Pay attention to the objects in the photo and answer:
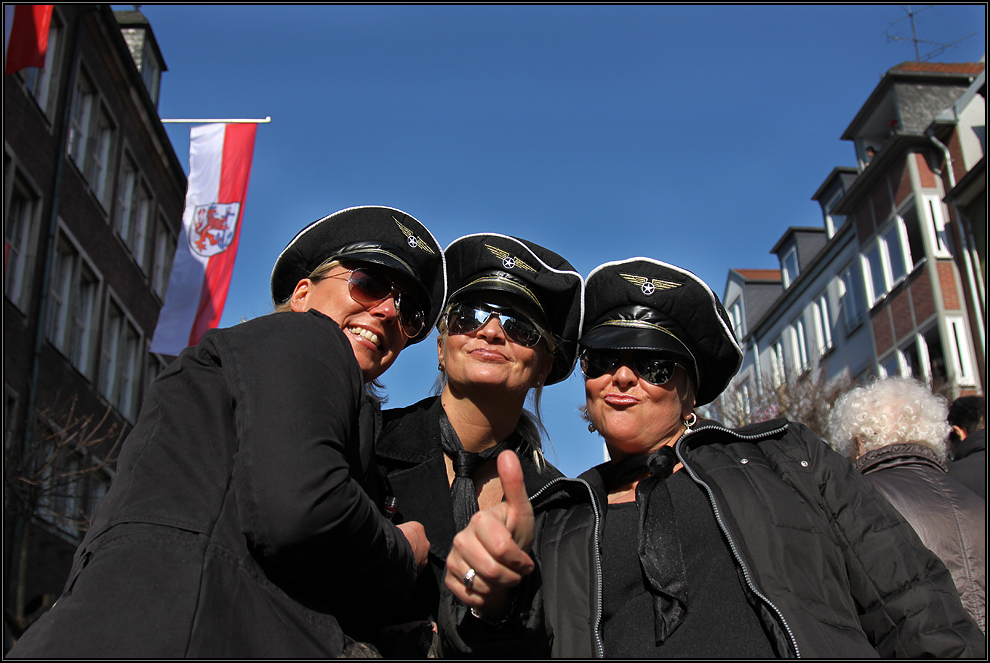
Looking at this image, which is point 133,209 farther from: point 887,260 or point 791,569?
point 791,569

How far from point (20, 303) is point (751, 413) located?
1418 centimetres

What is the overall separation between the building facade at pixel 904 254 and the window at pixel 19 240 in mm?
13662

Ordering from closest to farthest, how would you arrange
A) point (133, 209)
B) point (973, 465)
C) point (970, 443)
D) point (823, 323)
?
point (973, 465)
point (970, 443)
point (133, 209)
point (823, 323)

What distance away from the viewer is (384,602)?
220 cm

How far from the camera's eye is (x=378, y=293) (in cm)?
290

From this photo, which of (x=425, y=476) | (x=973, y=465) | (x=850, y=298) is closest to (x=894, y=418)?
(x=973, y=465)

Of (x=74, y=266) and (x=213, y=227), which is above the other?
(x=74, y=266)

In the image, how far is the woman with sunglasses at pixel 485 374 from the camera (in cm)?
337

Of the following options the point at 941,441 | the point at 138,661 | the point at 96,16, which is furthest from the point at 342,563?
the point at 96,16

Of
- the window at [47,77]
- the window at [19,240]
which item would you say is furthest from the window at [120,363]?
the window at [47,77]

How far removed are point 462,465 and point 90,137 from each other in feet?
67.0

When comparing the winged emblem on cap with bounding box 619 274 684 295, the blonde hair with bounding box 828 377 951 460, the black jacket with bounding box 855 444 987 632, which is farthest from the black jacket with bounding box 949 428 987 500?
the winged emblem on cap with bounding box 619 274 684 295

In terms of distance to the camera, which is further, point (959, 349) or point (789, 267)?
point (789, 267)

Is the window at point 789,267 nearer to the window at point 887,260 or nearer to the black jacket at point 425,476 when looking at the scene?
the window at point 887,260
